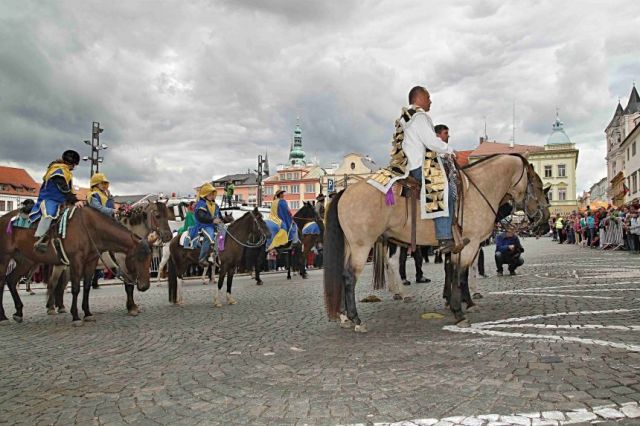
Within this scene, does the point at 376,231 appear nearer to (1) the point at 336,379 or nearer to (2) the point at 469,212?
(2) the point at 469,212

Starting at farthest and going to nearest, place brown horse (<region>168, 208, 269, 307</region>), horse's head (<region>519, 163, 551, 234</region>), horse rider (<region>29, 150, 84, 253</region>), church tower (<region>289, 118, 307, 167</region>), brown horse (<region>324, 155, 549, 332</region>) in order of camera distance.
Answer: church tower (<region>289, 118, 307, 167</region>) → brown horse (<region>168, 208, 269, 307</region>) → horse rider (<region>29, 150, 84, 253</region>) → horse's head (<region>519, 163, 551, 234</region>) → brown horse (<region>324, 155, 549, 332</region>)

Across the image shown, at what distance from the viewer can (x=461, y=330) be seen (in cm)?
636

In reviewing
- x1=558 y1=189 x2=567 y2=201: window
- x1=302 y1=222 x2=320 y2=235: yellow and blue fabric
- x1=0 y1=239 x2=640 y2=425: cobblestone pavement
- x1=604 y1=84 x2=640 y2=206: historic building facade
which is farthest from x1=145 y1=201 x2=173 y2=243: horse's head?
x1=558 y1=189 x2=567 y2=201: window

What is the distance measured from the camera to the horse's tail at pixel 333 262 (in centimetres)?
691

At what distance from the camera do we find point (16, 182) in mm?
93750

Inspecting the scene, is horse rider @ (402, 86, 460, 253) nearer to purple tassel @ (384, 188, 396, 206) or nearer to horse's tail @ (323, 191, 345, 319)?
purple tassel @ (384, 188, 396, 206)

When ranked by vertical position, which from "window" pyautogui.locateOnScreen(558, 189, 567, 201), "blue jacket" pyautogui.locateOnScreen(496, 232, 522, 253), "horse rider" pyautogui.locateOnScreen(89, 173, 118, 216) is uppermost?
"window" pyautogui.locateOnScreen(558, 189, 567, 201)

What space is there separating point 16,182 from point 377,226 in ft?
343

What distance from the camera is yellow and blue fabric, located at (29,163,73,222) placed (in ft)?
27.6

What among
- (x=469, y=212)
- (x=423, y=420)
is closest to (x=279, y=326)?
(x=469, y=212)

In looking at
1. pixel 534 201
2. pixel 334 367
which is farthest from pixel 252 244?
pixel 334 367

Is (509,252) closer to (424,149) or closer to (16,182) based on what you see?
(424,149)

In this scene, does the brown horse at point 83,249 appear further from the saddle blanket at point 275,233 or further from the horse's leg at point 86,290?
the saddle blanket at point 275,233

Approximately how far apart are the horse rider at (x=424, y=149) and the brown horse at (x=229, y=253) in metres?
4.87
